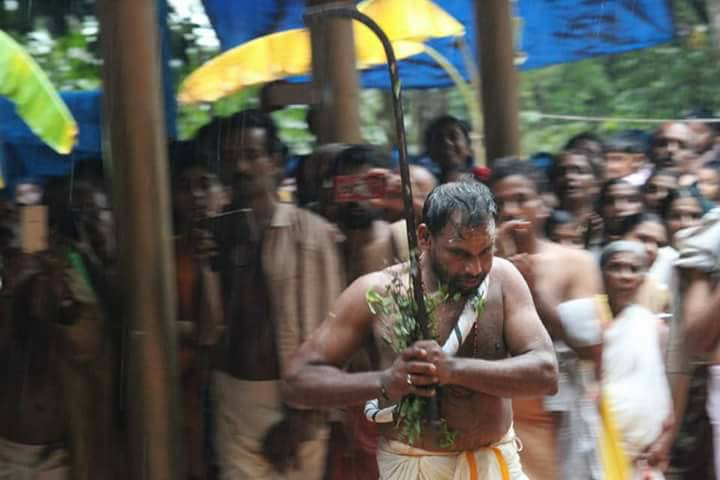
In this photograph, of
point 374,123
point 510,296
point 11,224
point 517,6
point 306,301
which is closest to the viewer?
point 510,296

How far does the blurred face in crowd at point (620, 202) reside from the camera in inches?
296

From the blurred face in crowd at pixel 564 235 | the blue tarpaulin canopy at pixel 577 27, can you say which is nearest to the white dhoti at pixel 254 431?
the blurred face in crowd at pixel 564 235

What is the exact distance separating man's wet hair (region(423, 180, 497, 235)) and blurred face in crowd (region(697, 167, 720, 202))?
321cm

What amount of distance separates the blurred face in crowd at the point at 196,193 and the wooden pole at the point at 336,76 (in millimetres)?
750

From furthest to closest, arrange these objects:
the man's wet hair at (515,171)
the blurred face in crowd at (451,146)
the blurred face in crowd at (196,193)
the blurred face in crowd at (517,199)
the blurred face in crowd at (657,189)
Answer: the blurred face in crowd at (451,146), the blurred face in crowd at (657,189), the blurred face in crowd at (196,193), the man's wet hair at (515,171), the blurred face in crowd at (517,199)

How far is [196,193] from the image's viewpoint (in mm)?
6824

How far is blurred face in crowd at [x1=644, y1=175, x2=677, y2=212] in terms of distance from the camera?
26.1 feet

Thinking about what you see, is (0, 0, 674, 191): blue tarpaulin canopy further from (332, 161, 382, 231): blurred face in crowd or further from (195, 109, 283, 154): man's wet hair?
(332, 161, 382, 231): blurred face in crowd

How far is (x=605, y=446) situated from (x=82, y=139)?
4.33m

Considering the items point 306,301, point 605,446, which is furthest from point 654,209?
point 306,301

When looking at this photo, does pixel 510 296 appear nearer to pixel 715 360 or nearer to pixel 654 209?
pixel 715 360

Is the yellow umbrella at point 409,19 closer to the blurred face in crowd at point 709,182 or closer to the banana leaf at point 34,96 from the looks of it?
the blurred face in crowd at point 709,182

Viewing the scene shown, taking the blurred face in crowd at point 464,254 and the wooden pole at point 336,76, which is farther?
the wooden pole at point 336,76

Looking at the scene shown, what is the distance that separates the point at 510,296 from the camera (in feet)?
15.8
